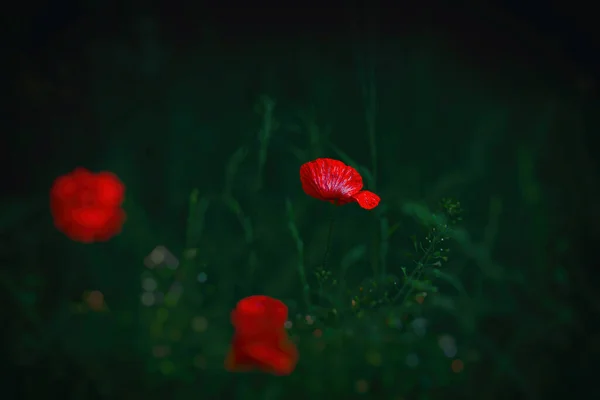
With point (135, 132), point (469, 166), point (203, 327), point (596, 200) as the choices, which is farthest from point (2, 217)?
point (596, 200)

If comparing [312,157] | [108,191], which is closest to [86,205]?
[108,191]

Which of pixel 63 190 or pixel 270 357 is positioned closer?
pixel 270 357

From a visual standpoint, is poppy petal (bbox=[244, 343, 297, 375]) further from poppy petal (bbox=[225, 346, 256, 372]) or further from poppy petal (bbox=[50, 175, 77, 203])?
poppy petal (bbox=[50, 175, 77, 203])

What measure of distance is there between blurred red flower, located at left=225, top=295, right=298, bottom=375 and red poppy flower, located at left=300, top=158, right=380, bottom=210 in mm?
218

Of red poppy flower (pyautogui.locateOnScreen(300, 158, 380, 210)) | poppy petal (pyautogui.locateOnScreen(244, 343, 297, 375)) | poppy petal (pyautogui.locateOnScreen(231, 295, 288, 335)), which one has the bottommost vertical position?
poppy petal (pyautogui.locateOnScreen(244, 343, 297, 375))

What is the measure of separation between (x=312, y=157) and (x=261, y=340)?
0.52m

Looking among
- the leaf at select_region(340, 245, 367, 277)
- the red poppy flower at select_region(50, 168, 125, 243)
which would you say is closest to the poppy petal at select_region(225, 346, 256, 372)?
the leaf at select_region(340, 245, 367, 277)

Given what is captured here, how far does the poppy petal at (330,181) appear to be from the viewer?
96 centimetres

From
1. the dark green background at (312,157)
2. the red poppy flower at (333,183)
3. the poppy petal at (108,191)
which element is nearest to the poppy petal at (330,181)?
the red poppy flower at (333,183)

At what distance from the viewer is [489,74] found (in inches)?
58.1

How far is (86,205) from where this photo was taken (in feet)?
3.70

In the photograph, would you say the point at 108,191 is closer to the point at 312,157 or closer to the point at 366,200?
the point at 312,157

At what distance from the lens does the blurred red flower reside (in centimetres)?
76

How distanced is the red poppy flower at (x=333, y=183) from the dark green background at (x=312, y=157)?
150 millimetres
